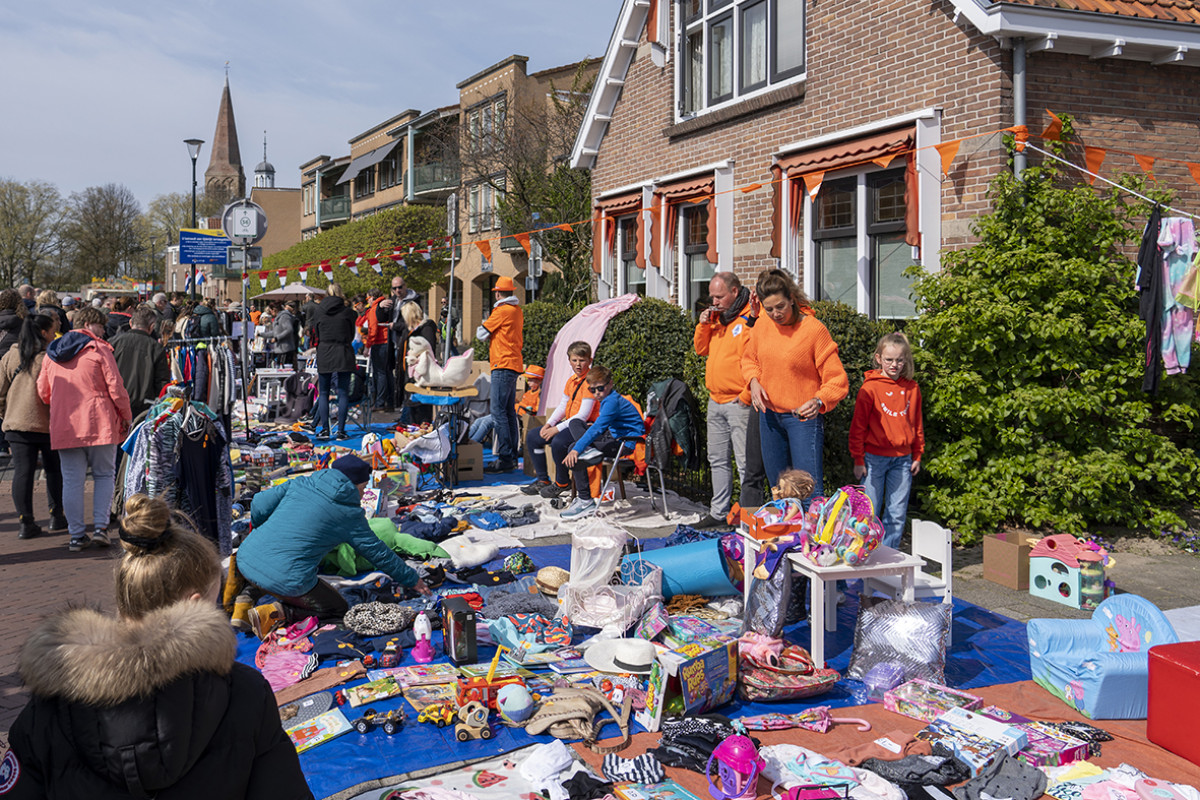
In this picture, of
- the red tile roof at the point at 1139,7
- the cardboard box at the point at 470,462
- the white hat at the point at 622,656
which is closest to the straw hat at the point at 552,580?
the white hat at the point at 622,656

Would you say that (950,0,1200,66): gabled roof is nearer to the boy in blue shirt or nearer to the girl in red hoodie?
the girl in red hoodie

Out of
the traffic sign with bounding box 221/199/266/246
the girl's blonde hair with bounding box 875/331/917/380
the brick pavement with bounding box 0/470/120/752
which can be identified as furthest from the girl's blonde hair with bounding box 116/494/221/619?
the traffic sign with bounding box 221/199/266/246

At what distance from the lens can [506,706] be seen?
14.1 ft

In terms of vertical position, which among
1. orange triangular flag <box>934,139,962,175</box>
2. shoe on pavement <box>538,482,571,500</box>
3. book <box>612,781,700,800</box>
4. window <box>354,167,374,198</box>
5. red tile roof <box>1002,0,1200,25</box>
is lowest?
book <box>612,781,700,800</box>

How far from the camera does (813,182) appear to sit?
395 inches

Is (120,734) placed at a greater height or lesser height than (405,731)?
greater

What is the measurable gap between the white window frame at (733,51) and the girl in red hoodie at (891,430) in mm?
5274

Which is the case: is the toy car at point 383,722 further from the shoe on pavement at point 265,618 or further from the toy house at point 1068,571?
the toy house at point 1068,571

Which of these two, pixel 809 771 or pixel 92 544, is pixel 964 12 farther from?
pixel 92 544

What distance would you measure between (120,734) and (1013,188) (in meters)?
7.73

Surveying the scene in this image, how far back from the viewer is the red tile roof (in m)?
7.89

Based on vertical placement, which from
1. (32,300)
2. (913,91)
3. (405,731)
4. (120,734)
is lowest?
(405,731)

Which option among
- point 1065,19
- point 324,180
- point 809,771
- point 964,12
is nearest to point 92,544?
point 809,771

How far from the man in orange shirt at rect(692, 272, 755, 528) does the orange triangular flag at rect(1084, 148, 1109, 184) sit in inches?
126
